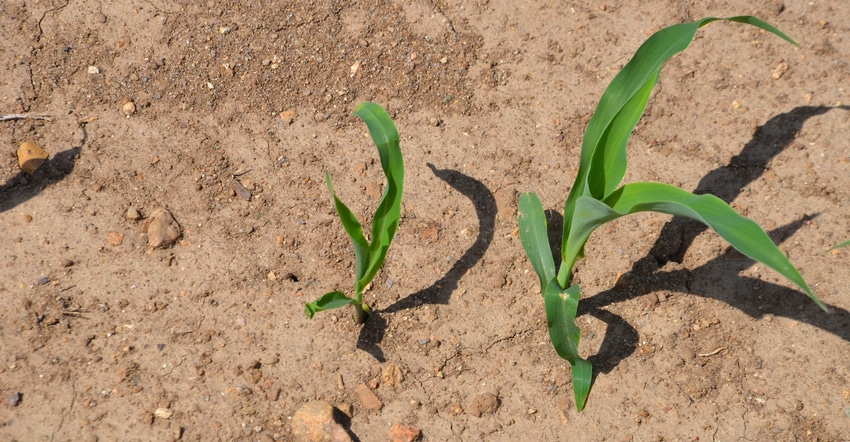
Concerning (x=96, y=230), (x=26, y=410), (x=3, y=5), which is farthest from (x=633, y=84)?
(x=3, y=5)

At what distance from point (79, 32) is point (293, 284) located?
51.4 inches

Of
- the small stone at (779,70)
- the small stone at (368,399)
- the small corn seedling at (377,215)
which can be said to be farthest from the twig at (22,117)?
the small stone at (779,70)

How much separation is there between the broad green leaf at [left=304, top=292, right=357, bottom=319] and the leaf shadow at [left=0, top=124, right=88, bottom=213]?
3.59 feet

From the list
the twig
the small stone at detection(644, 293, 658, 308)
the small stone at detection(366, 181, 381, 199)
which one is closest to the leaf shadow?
the twig

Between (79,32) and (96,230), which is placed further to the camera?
(79,32)

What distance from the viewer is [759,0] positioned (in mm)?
2674

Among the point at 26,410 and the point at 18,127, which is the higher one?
the point at 18,127

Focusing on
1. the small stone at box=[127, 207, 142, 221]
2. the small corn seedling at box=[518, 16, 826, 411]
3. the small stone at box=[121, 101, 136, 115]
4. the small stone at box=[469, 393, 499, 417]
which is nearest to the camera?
the small corn seedling at box=[518, 16, 826, 411]

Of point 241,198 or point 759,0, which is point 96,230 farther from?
point 759,0

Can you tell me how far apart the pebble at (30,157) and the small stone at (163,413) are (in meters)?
0.94

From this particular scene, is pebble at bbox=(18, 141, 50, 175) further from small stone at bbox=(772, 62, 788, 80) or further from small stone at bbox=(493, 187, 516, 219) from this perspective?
small stone at bbox=(772, 62, 788, 80)

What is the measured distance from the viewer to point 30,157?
2172 millimetres

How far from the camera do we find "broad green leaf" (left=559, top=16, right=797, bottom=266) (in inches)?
64.4

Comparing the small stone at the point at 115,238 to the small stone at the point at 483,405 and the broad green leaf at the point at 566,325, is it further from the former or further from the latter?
the broad green leaf at the point at 566,325
